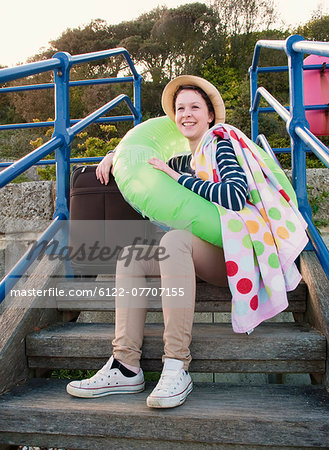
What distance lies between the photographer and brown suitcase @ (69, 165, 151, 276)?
1800mm

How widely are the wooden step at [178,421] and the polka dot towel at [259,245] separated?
9.7 inches

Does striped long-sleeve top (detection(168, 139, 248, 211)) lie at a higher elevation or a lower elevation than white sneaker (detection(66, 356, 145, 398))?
higher

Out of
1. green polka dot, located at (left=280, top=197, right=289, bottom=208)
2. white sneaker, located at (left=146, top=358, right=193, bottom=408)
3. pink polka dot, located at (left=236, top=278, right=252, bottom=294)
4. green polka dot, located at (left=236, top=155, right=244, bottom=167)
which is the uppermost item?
green polka dot, located at (left=236, top=155, right=244, bottom=167)

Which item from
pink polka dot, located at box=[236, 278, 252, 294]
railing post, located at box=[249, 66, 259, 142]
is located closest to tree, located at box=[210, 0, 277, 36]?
railing post, located at box=[249, 66, 259, 142]

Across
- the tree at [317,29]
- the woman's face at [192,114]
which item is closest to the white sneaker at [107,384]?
the woman's face at [192,114]

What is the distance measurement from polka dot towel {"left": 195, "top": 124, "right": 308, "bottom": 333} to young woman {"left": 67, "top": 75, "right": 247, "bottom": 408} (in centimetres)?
5

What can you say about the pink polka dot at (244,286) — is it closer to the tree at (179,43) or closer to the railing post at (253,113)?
the railing post at (253,113)

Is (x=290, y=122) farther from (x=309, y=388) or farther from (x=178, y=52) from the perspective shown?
(x=178, y=52)

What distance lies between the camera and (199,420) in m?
1.09

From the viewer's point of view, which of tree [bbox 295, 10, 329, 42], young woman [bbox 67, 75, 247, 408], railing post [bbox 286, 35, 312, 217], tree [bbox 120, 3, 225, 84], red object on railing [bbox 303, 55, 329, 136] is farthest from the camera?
tree [bbox 120, 3, 225, 84]

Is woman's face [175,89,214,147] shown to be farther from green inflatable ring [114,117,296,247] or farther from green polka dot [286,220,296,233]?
green polka dot [286,220,296,233]

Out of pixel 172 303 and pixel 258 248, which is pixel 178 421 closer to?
pixel 172 303

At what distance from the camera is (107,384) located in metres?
1.26

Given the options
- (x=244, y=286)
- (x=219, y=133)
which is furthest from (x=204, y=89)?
(x=244, y=286)
